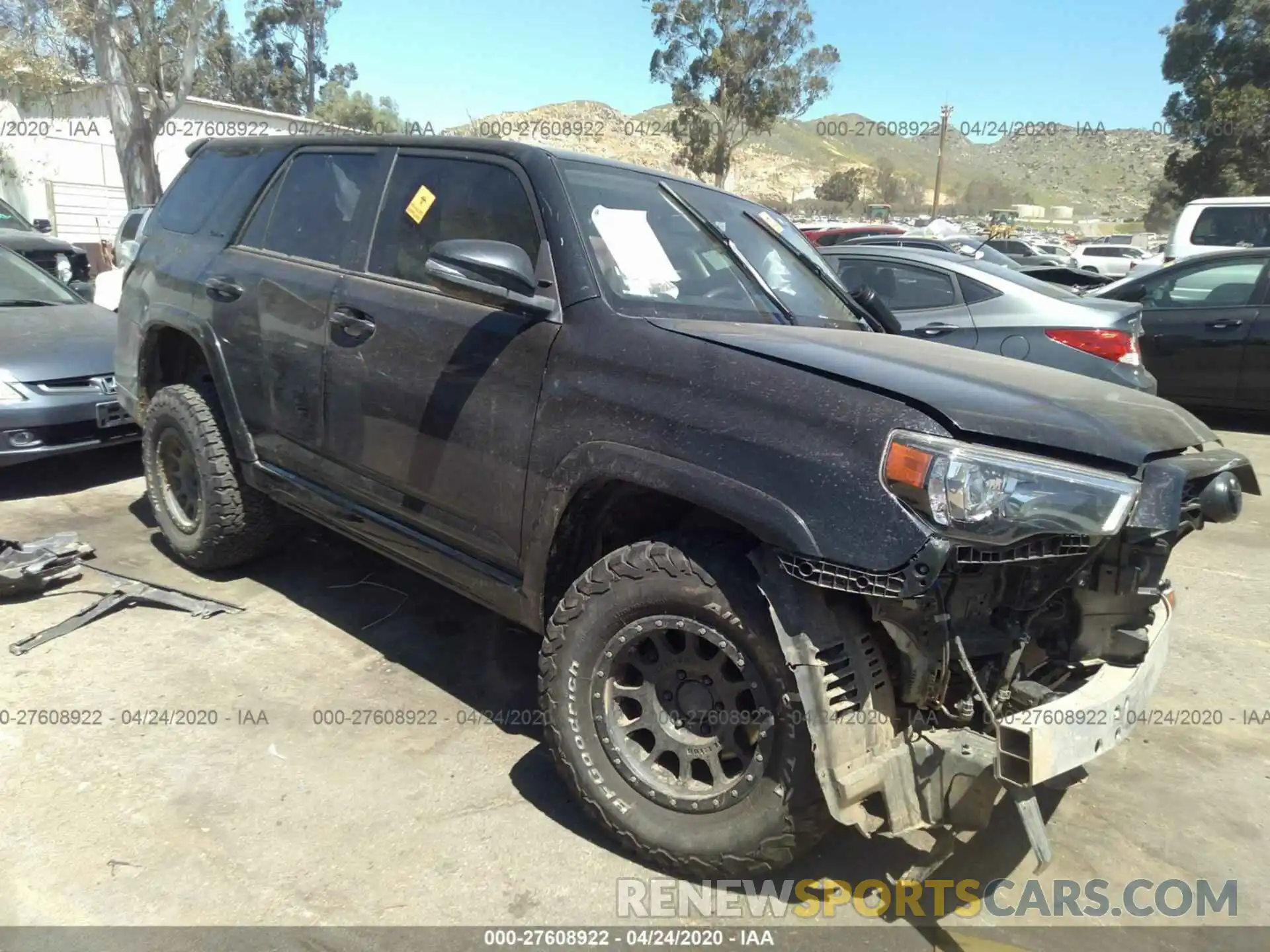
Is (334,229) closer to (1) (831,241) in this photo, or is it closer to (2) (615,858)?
(2) (615,858)

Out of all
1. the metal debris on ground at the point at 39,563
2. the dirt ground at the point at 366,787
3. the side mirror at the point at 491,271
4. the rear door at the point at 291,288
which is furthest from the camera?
the metal debris on ground at the point at 39,563

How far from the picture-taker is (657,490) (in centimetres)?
249

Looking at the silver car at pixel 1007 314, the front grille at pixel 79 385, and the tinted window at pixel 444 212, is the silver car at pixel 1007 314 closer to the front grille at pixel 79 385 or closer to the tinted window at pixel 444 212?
the tinted window at pixel 444 212

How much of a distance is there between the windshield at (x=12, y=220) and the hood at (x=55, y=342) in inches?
276

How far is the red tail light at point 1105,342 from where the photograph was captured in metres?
6.36

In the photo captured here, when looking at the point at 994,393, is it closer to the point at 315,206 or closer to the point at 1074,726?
the point at 1074,726

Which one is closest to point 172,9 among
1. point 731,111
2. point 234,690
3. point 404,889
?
point 731,111

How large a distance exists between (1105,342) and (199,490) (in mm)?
5546

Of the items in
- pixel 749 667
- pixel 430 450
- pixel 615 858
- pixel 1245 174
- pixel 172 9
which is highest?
pixel 172 9

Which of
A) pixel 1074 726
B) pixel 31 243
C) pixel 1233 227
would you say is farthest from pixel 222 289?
pixel 1233 227

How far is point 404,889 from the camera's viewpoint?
254cm

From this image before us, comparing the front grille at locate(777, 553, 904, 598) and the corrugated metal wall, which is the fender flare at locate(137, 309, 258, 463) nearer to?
the front grille at locate(777, 553, 904, 598)

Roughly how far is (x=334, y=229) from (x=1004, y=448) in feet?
8.89

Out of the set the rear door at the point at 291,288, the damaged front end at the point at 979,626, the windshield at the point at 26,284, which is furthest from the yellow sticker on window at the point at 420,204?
the windshield at the point at 26,284
